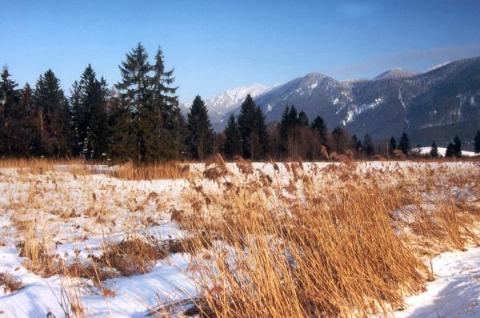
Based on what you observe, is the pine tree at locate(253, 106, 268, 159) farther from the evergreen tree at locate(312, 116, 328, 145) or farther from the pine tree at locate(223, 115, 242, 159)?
the evergreen tree at locate(312, 116, 328, 145)

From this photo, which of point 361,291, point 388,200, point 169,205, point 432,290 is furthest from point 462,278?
point 169,205

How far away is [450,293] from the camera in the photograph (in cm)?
360

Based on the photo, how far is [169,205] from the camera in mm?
8867

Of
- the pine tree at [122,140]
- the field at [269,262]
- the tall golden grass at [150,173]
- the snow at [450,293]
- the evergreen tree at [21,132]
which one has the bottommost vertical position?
the snow at [450,293]

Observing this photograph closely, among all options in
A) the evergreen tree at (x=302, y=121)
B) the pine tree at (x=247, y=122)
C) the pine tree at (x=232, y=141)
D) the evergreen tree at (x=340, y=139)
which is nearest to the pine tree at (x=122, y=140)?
the pine tree at (x=232, y=141)

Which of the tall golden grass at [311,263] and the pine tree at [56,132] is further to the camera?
the pine tree at [56,132]

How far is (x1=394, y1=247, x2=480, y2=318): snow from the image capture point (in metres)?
3.08

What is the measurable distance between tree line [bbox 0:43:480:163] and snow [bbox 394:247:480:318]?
12.3 m

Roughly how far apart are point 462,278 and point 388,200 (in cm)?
226

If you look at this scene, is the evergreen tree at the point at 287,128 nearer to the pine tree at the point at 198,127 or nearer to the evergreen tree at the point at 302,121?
the evergreen tree at the point at 302,121

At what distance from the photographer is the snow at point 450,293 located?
10.1ft

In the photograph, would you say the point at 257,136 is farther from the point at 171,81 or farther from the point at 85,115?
the point at 85,115

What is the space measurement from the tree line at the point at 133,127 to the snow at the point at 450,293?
1232cm

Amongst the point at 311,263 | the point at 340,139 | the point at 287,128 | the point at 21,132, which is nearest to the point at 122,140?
the point at 311,263
